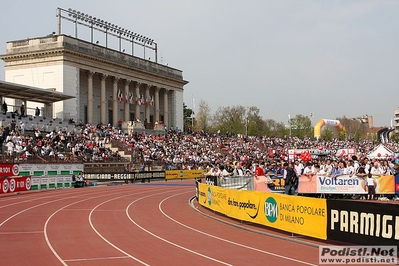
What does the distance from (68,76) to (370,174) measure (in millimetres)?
44734

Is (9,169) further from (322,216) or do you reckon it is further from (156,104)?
(156,104)

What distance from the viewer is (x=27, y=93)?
50.8 meters

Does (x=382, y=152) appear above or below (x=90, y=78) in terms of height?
below

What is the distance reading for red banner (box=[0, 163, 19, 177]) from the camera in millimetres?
34531

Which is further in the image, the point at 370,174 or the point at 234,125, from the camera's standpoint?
the point at 234,125

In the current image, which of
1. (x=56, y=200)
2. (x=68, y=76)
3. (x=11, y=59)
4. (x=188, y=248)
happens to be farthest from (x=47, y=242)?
(x=11, y=59)

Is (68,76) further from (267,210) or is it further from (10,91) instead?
(267,210)

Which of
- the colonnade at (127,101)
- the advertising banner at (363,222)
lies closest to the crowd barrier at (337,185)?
the advertising banner at (363,222)

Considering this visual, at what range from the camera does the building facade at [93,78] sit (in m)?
61.4

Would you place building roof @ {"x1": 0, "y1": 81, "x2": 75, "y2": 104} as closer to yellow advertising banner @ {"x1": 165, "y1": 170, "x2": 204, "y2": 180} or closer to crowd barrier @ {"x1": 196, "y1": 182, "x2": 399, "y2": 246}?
yellow advertising banner @ {"x1": 165, "y1": 170, "x2": 204, "y2": 180}

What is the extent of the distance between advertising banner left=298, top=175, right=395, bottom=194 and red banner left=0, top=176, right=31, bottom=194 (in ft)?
63.0

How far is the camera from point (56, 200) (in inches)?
1181

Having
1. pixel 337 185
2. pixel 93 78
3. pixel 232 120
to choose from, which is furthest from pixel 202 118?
pixel 337 185

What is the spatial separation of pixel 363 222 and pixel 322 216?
1607 mm
